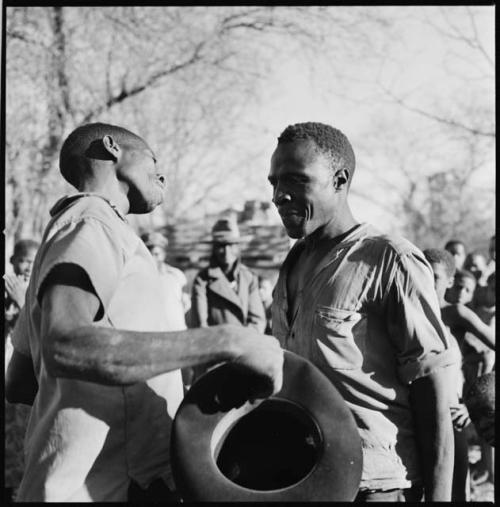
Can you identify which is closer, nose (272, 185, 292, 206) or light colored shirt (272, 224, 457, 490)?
light colored shirt (272, 224, 457, 490)

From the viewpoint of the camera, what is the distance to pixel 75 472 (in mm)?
1837

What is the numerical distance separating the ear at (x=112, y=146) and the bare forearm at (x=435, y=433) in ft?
3.66

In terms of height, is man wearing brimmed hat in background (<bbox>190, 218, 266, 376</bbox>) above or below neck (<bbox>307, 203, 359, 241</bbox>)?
below

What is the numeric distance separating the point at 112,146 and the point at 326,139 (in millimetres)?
696

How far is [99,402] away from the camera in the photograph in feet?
6.12

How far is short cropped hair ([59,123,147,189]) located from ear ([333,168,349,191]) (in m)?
0.64

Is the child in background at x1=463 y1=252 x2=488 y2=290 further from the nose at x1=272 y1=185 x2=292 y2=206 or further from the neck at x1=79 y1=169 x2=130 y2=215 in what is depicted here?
the neck at x1=79 y1=169 x2=130 y2=215

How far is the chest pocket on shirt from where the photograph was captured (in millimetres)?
2135

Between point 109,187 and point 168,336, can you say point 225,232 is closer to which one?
point 109,187

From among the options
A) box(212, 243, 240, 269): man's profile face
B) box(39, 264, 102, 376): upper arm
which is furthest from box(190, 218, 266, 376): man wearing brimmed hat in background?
box(39, 264, 102, 376): upper arm

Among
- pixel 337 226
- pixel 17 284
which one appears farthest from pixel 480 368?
pixel 337 226

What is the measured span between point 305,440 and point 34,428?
2.40 ft

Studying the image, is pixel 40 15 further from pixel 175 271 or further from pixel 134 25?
pixel 175 271

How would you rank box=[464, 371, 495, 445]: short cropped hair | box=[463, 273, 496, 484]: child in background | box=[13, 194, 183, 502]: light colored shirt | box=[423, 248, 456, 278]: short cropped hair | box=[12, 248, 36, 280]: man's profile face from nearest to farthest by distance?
box=[13, 194, 183, 502]: light colored shirt < box=[464, 371, 495, 445]: short cropped hair < box=[423, 248, 456, 278]: short cropped hair < box=[463, 273, 496, 484]: child in background < box=[12, 248, 36, 280]: man's profile face
